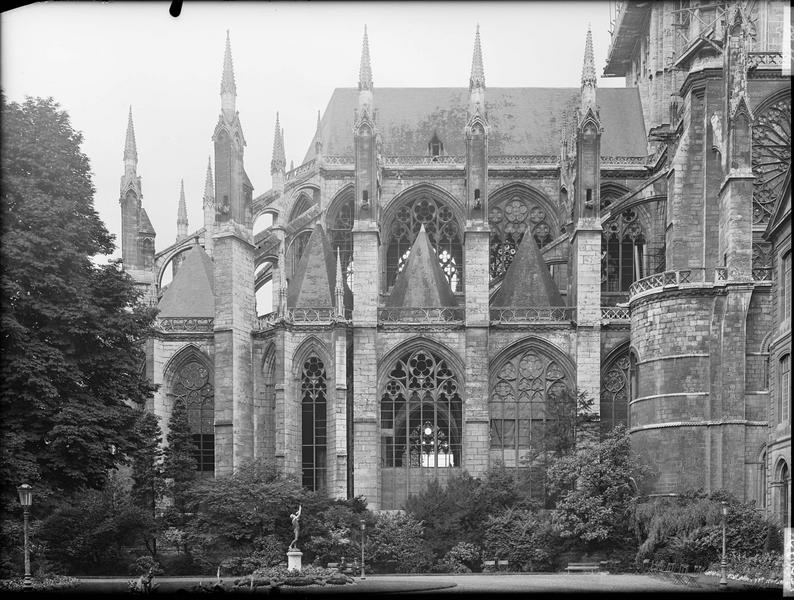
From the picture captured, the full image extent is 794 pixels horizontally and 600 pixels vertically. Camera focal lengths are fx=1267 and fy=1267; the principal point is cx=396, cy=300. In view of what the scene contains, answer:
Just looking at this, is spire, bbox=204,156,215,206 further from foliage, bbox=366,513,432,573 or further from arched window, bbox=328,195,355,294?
foliage, bbox=366,513,432,573

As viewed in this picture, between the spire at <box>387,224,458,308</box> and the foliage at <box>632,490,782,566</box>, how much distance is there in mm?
12990

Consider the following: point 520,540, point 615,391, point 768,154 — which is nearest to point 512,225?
point 615,391

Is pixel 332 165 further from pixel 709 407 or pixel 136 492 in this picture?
pixel 709 407

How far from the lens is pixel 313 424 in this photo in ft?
151

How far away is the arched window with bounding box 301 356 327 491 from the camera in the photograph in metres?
45.9

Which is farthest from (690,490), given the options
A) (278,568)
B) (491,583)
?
(278,568)

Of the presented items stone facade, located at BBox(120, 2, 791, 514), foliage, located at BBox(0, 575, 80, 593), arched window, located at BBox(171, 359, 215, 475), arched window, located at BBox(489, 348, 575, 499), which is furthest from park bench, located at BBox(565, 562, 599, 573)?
arched window, located at BBox(171, 359, 215, 475)

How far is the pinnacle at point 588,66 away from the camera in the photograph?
47.4 m

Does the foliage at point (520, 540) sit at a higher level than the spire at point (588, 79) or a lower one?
lower

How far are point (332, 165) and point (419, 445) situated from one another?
1403cm

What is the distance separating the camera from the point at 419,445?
45.8m

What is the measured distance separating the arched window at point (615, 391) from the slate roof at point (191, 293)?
49.2 ft

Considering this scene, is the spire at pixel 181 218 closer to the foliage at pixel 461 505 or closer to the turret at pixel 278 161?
the turret at pixel 278 161

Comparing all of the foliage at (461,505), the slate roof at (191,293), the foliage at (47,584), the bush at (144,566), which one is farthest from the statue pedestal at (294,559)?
the slate roof at (191,293)
